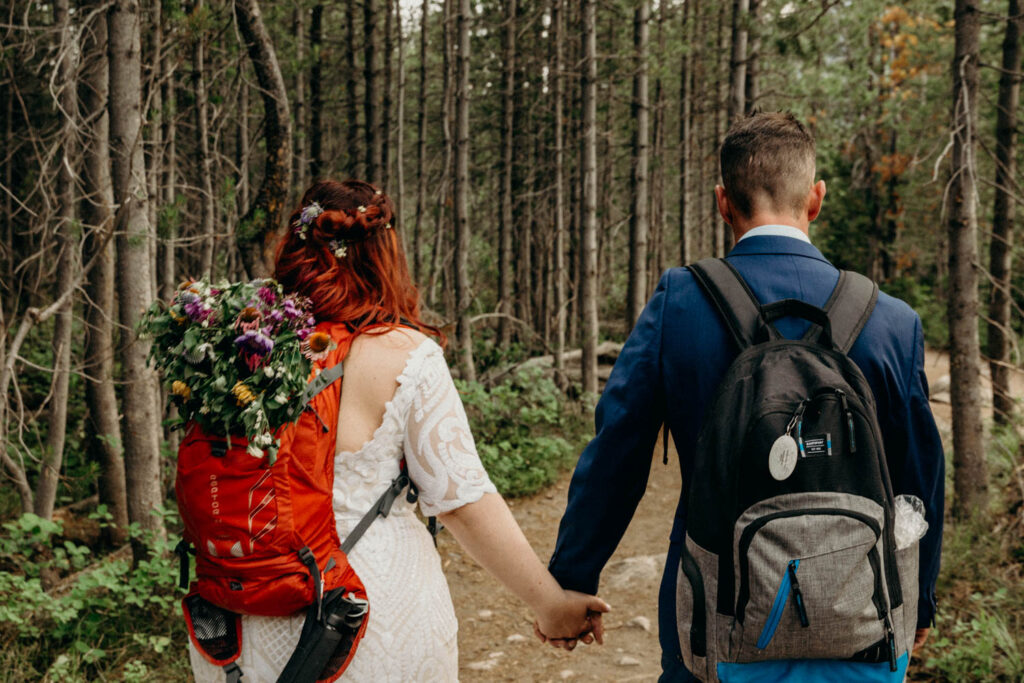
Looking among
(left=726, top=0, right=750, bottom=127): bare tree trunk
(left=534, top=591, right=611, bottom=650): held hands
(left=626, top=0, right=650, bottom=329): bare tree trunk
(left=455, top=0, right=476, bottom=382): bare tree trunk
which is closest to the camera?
(left=534, top=591, right=611, bottom=650): held hands

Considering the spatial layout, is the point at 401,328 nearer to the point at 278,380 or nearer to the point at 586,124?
the point at 278,380

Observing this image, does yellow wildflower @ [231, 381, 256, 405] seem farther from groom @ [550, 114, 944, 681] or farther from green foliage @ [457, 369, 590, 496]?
green foliage @ [457, 369, 590, 496]

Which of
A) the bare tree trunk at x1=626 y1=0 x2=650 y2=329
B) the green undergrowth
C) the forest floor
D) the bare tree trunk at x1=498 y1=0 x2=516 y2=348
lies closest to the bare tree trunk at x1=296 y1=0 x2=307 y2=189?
the bare tree trunk at x1=498 y1=0 x2=516 y2=348

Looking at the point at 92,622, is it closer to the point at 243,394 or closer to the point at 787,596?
the point at 243,394

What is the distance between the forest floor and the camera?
535cm

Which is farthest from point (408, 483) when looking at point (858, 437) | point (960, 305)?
point (960, 305)

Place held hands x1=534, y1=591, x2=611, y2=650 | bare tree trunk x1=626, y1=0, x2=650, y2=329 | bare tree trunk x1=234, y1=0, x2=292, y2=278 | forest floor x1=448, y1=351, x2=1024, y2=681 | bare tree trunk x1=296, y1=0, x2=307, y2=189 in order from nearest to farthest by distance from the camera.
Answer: held hands x1=534, y1=591, x2=611, y2=650 < forest floor x1=448, y1=351, x2=1024, y2=681 < bare tree trunk x1=234, y1=0, x2=292, y2=278 < bare tree trunk x1=296, y1=0, x2=307, y2=189 < bare tree trunk x1=626, y1=0, x2=650, y2=329

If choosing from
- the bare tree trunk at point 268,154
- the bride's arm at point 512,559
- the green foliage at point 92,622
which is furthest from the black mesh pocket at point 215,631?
the bare tree trunk at point 268,154

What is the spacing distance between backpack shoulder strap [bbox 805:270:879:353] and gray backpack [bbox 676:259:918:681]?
3.2 inches

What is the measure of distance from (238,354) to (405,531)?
0.65m

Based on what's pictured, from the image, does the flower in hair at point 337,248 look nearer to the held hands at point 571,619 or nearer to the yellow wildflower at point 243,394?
the yellow wildflower at point 243,394

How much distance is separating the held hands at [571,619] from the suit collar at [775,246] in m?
1.07

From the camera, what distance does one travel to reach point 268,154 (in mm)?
6156

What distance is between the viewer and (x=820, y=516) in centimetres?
170
